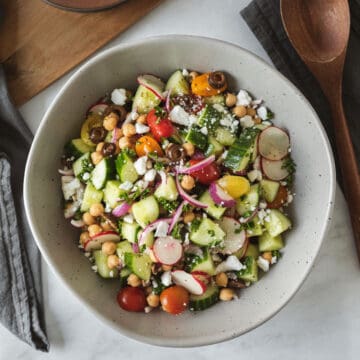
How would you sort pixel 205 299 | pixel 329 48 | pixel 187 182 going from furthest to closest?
1. pixel 329 48
2. pixel 205 299
3. pixel 187 182

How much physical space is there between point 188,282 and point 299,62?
0.95 metres

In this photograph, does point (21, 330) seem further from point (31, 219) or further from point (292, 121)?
point (292, 121)

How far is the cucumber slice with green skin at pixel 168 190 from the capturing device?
1.83 meters

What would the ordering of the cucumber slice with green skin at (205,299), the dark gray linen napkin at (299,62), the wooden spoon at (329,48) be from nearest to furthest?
1. the cucumber slice with green skin at (205,299)
2. the wooden spoon at (329,48)
3. the dark gray linen napkin at (299,62)

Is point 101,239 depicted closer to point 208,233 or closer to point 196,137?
point 208,233

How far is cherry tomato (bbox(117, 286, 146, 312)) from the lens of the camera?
193cm

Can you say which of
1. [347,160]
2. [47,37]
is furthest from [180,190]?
[47,37]

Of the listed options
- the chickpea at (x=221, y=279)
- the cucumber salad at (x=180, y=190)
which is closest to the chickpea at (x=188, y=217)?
the cucumber salad at (x=180, y=190)

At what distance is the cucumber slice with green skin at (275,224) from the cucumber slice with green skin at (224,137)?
0.28 meters

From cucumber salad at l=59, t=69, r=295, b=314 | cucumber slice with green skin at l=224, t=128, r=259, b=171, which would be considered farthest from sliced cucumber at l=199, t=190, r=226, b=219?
cucumber slice with green skin at l=224, t=128, r=259, b=171

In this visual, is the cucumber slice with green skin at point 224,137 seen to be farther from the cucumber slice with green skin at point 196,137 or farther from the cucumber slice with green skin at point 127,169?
the cucumber slice with green skin at point 127,169

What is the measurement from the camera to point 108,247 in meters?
1.91

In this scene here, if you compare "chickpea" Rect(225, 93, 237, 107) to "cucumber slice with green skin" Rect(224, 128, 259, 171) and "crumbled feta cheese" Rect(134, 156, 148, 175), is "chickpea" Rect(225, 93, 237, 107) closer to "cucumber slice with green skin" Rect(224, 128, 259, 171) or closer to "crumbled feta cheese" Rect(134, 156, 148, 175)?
"cucumber slice with green skin" Rect(224, 128, 259, 171)

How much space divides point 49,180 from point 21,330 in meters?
0.64
